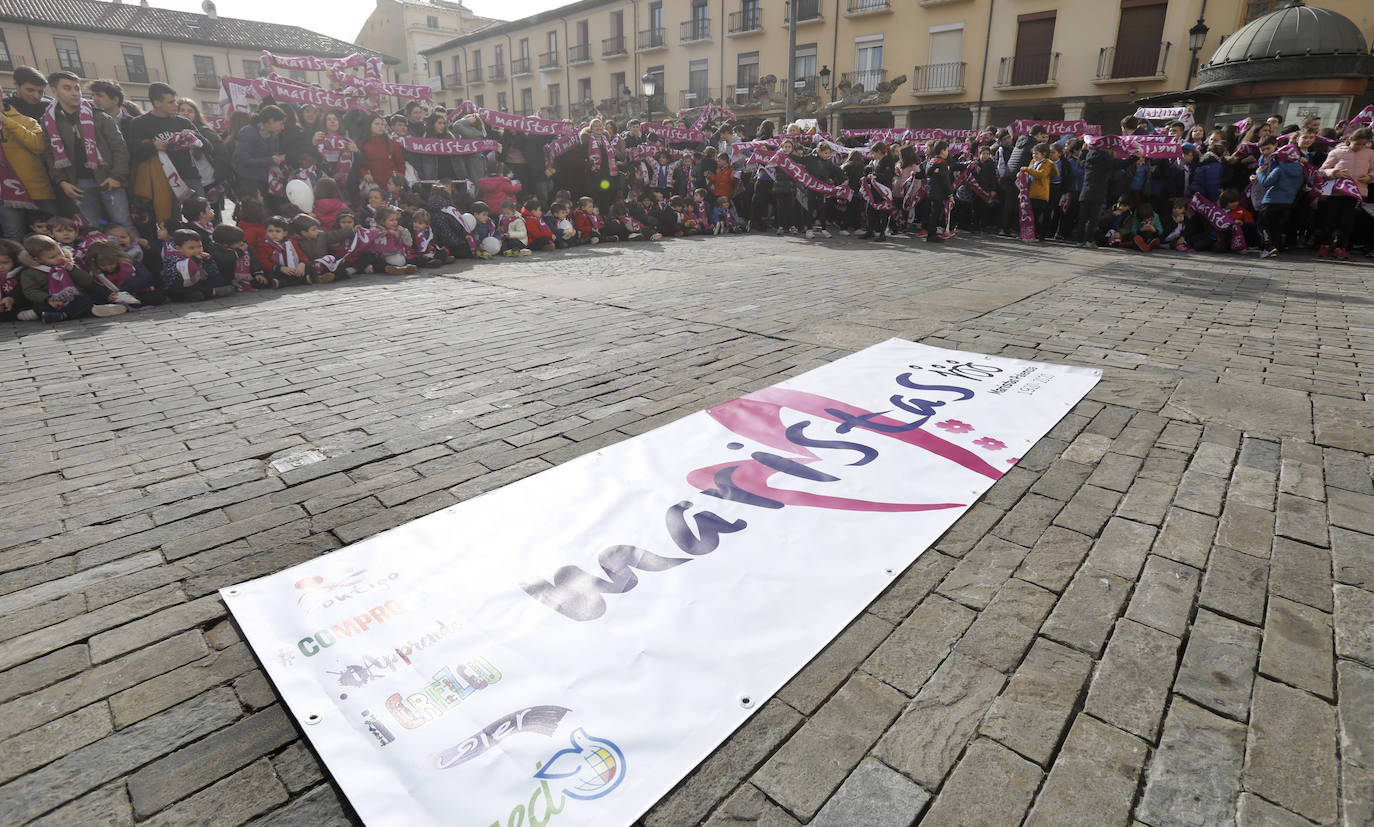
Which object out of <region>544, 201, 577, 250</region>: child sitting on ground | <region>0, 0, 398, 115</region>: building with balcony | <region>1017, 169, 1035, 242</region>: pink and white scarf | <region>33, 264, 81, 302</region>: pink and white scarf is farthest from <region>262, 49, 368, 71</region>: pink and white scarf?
<region>0, 0, 398, 115</region>: building with balcony

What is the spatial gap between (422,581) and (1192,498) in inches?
118

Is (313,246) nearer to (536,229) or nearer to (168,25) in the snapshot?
(536,229)

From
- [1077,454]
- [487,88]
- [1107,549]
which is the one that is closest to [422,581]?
[1107,549]

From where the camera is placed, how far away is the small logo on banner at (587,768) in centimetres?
158

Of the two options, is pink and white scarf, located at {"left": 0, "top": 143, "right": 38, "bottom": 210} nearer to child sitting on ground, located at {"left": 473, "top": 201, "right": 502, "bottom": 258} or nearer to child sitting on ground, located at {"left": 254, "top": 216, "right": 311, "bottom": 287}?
child sitting on ground, located at {"left": 254, "top": 216, "right": 311, "bottom": 287}

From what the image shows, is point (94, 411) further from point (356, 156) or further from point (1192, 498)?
point (356, 156)

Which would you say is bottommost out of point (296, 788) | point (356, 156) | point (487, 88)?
point (296, 788)

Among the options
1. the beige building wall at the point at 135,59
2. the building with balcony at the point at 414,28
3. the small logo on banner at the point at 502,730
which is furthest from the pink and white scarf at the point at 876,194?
the building with balcony at the point at 414,28

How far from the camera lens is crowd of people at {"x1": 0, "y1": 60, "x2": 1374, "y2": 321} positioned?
689 centimetres

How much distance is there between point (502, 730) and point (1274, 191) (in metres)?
12.5

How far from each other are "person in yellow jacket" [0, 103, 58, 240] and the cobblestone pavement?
216 cm

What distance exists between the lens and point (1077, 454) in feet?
10.7

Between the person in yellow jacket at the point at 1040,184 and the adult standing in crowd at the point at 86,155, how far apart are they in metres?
12.3

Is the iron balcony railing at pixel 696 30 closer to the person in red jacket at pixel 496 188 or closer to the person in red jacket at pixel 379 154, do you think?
the person in red jacket at pixel 496 188
